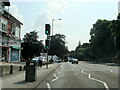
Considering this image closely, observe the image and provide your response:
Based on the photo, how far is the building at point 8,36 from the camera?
44.8m

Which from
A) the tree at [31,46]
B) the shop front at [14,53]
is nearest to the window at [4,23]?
the shop front at [14,53]

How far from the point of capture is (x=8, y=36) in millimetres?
47969

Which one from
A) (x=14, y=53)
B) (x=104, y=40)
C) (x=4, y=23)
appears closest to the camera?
(x=4, y=23)

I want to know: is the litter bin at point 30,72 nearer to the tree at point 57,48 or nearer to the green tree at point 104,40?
the green tree at point 104,40

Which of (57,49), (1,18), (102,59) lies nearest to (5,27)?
(1,18)

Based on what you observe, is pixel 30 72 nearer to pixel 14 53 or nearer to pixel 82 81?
pixel 82 81

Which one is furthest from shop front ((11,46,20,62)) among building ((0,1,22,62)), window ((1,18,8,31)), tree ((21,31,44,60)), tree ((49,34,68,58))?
tree ((49,34,68,58))

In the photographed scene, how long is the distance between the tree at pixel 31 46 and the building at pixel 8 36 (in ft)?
97.5

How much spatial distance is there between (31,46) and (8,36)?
39521mm

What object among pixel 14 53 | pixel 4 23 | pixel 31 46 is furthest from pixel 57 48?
pixel 4 23

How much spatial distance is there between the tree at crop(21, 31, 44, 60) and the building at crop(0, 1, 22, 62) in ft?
97.5

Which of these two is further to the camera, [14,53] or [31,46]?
[31,46]

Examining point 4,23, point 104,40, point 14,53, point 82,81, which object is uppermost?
point 4,23

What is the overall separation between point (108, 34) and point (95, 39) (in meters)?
4.70
